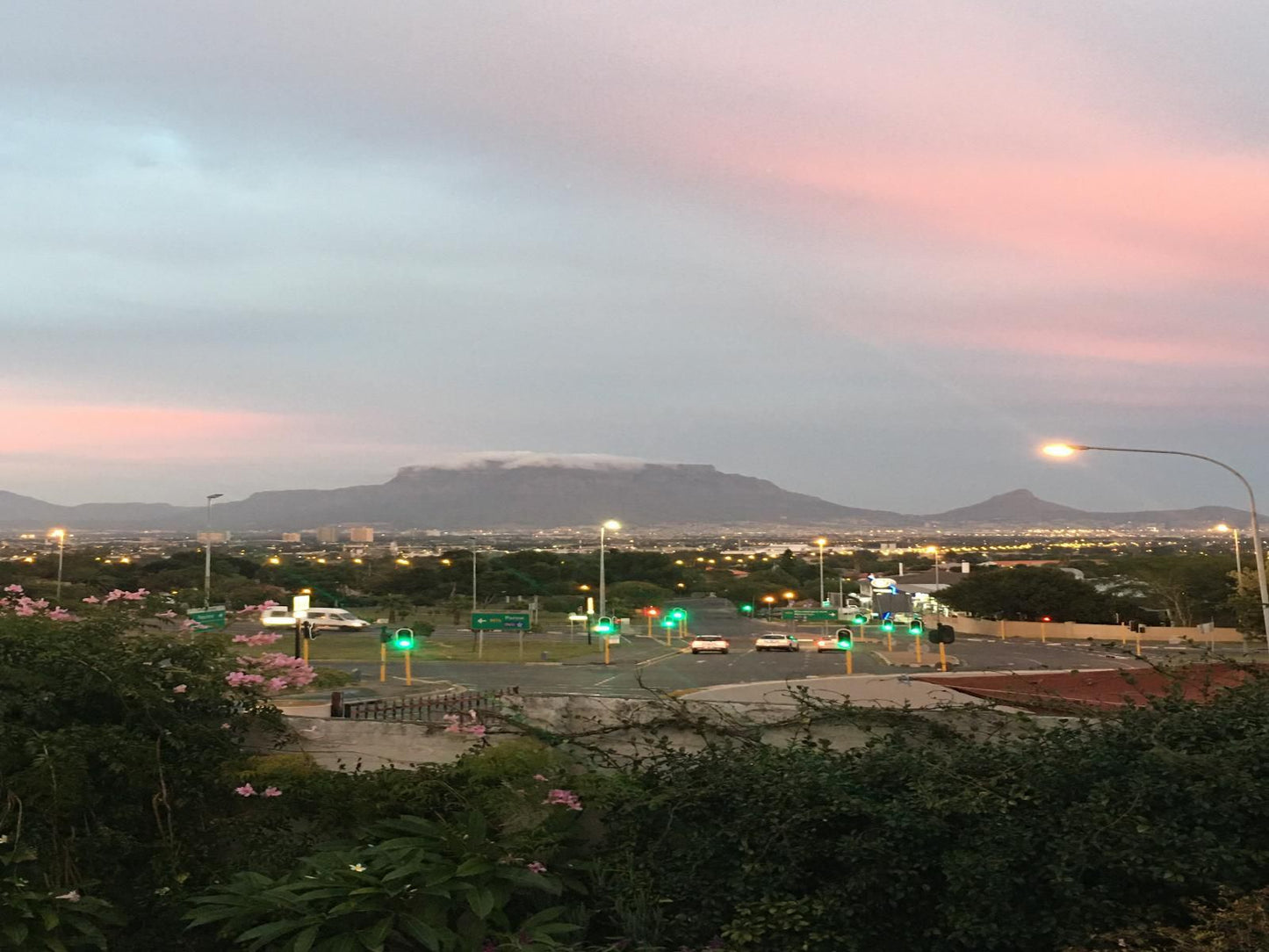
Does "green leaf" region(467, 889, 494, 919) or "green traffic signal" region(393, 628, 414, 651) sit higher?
"green leaf" region(467, 889, 494, 919)

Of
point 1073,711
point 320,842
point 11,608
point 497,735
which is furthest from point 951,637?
point 11,608

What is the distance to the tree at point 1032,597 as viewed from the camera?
78812 millimetres

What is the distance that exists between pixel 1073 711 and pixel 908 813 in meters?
3.16

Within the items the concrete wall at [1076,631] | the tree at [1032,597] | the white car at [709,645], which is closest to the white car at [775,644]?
the white car at [709,645]

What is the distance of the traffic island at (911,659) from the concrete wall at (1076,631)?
15858 millimetres

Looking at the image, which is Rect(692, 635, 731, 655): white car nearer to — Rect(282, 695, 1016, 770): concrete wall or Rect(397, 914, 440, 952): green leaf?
Rect(282, 695, 1016, 770): concrete wall

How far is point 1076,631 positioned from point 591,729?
226 ft

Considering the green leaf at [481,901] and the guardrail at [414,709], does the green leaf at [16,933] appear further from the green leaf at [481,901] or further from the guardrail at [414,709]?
the guardrail at [414,709]

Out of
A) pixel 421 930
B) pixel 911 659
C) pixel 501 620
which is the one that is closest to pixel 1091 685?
pixel 421 930

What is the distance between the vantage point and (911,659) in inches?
1863

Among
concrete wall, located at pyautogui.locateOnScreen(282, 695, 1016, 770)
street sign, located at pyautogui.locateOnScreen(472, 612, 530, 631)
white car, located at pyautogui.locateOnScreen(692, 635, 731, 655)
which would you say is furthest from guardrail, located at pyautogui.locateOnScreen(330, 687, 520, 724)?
white car, located at pyautogui.locateOnScreen(692, 635, 731, 655)

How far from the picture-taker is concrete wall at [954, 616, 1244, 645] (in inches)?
2540

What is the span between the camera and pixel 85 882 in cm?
807

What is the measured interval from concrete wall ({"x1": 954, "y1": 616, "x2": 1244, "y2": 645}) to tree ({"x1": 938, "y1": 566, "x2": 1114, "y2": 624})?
2330 millimetres
